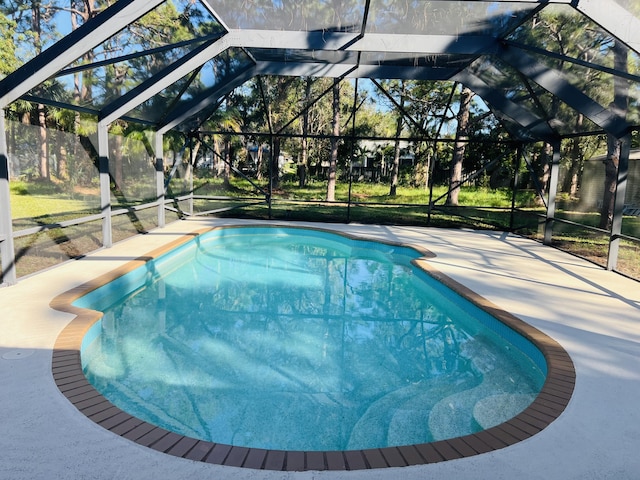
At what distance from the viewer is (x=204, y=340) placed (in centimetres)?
495

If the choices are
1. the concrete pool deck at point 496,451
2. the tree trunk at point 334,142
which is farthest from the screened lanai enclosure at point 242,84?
the concrete pool deck at point 496,451

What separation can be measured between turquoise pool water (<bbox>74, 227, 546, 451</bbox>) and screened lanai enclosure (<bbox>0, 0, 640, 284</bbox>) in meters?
2.13

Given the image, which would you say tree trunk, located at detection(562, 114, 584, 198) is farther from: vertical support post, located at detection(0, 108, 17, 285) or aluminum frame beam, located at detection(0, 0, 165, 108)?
vertical support post, located at detection(0, 108, 17, 285)

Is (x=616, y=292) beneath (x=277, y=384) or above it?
above

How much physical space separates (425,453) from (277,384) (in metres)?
1.77

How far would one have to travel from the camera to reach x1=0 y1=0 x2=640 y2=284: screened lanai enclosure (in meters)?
5.77

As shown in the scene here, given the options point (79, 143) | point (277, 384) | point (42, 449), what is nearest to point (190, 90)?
point (79, 143)

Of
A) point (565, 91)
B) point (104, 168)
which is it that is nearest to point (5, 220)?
point (104, 168)

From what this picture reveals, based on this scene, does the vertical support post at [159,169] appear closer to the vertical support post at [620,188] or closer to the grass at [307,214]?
the grass at [307,214]

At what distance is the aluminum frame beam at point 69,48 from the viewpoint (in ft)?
16.6

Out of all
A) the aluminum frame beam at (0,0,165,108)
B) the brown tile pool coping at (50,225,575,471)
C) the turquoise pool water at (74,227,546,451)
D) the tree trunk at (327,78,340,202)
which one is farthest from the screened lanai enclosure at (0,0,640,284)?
the brown tile pool coping at (50,225,575,471)

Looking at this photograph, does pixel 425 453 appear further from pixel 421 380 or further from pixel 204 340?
pixel 204 340

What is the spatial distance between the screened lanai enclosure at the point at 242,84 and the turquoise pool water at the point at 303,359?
2.13 meters

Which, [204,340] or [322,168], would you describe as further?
[322,168]
